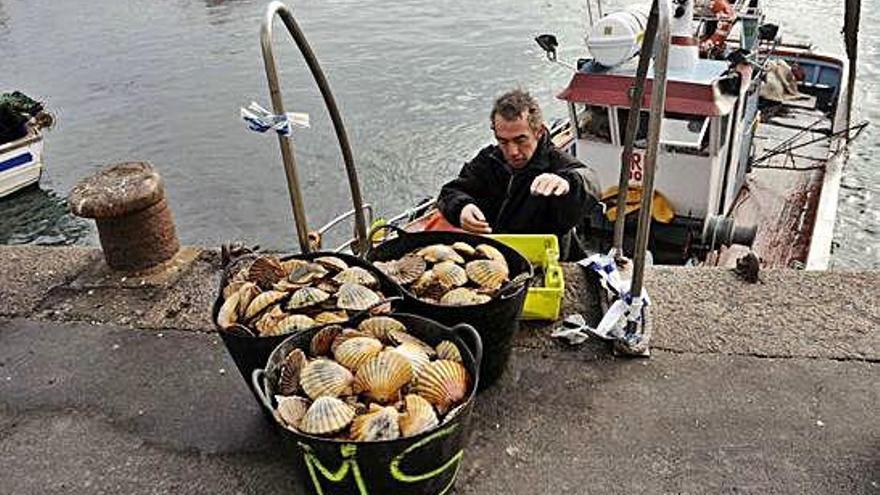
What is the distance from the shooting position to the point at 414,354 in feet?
8.01

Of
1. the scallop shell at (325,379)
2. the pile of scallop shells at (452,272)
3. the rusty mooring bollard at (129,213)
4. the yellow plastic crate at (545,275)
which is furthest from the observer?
the rusty mooring bollard at (129,213)

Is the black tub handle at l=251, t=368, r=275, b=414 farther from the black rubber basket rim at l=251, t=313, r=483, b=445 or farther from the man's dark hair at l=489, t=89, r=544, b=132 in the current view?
the man's dark hair at l=489, t=89, r=544, b=132

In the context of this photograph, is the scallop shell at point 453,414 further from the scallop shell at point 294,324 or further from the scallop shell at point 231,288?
the scallop shell at point 231,288

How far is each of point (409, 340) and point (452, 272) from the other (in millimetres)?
433

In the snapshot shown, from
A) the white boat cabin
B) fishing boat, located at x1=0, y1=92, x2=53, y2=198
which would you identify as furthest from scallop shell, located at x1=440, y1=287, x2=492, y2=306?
fishing boat, located at x1=0, y1=92, x2=53, y2=198

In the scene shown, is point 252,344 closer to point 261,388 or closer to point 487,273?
point 261,388

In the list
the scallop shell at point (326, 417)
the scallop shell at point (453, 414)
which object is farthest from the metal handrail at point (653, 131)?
the scallop shell at point (326, 417)

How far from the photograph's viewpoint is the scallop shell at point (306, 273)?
290cm

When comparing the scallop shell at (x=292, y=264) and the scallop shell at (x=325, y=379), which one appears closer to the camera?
the scallop shell at (x=325, y=379)

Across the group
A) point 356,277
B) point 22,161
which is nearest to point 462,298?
point 356,277

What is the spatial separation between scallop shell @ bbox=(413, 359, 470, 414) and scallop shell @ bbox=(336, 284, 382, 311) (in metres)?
0.44

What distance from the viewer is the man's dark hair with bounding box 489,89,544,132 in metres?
3.68

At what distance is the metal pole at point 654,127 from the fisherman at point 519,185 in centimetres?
53

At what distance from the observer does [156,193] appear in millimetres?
4047
